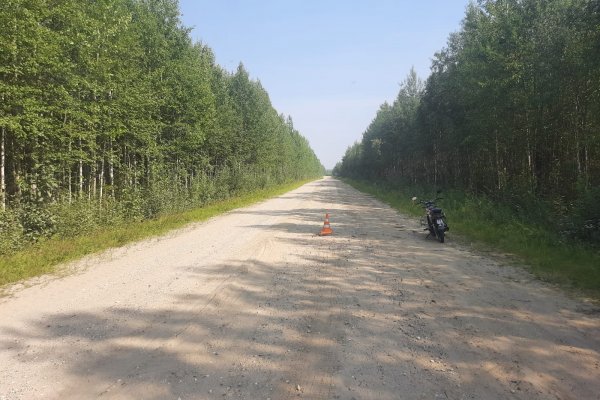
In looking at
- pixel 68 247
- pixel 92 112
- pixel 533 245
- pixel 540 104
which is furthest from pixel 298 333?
pixel 540 104

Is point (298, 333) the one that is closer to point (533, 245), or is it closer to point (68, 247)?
point (533, 245)

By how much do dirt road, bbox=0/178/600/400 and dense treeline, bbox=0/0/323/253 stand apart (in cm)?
521

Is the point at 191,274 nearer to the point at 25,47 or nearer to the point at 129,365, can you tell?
the point at 129,365

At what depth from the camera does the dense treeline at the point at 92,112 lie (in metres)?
9.97

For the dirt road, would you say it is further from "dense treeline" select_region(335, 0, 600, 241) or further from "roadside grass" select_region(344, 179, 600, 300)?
"dense treeline" select_region(335, 0, 600, 241)

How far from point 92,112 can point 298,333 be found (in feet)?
42.9

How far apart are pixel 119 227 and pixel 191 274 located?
707 centimetres

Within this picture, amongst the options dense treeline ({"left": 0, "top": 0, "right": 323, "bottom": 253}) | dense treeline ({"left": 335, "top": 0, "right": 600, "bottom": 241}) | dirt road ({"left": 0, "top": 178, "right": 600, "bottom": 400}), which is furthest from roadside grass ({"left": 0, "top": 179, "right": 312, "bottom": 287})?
dense treeline ({"left": 335, "top": 0, "right": 600, "bottom": 241})

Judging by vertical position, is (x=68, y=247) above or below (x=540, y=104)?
below

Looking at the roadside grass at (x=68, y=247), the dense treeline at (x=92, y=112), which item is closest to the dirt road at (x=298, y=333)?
the roadside grass at (x=68, y=247)

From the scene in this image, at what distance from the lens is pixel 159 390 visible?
10.4 feet

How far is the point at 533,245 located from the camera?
28.6 ft

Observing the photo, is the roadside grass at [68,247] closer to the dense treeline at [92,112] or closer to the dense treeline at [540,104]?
the dense treeline at [92,112]

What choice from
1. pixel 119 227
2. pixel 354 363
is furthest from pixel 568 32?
pixel 119 227
